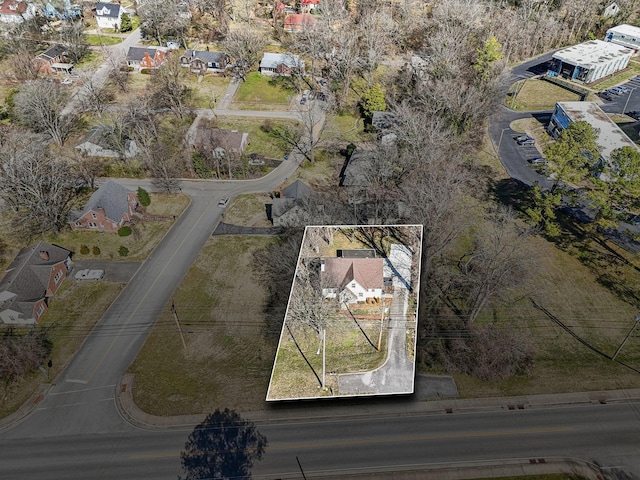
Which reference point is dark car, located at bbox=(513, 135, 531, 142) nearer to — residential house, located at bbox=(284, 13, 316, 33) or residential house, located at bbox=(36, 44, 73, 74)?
residential house, located at bbox=(284, 13, 316, 33)

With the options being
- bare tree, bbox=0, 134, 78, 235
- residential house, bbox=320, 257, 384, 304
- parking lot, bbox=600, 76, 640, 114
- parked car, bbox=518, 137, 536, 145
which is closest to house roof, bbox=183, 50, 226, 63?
bare tree, bbox=0, 134, 78, 235

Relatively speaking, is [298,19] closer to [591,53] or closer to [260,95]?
[260,95]

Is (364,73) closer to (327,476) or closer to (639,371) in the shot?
(639,371)

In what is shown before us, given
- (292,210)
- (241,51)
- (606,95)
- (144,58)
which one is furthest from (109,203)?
(606,95)

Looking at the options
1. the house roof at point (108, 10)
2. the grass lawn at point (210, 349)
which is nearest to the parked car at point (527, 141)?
the grass lawn at point (210, 349)

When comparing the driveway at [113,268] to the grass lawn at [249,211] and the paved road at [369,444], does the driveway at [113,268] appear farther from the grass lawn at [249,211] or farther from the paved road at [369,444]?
the paved road at [369,444]

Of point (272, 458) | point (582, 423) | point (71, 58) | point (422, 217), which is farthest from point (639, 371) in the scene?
point (71, 58)
